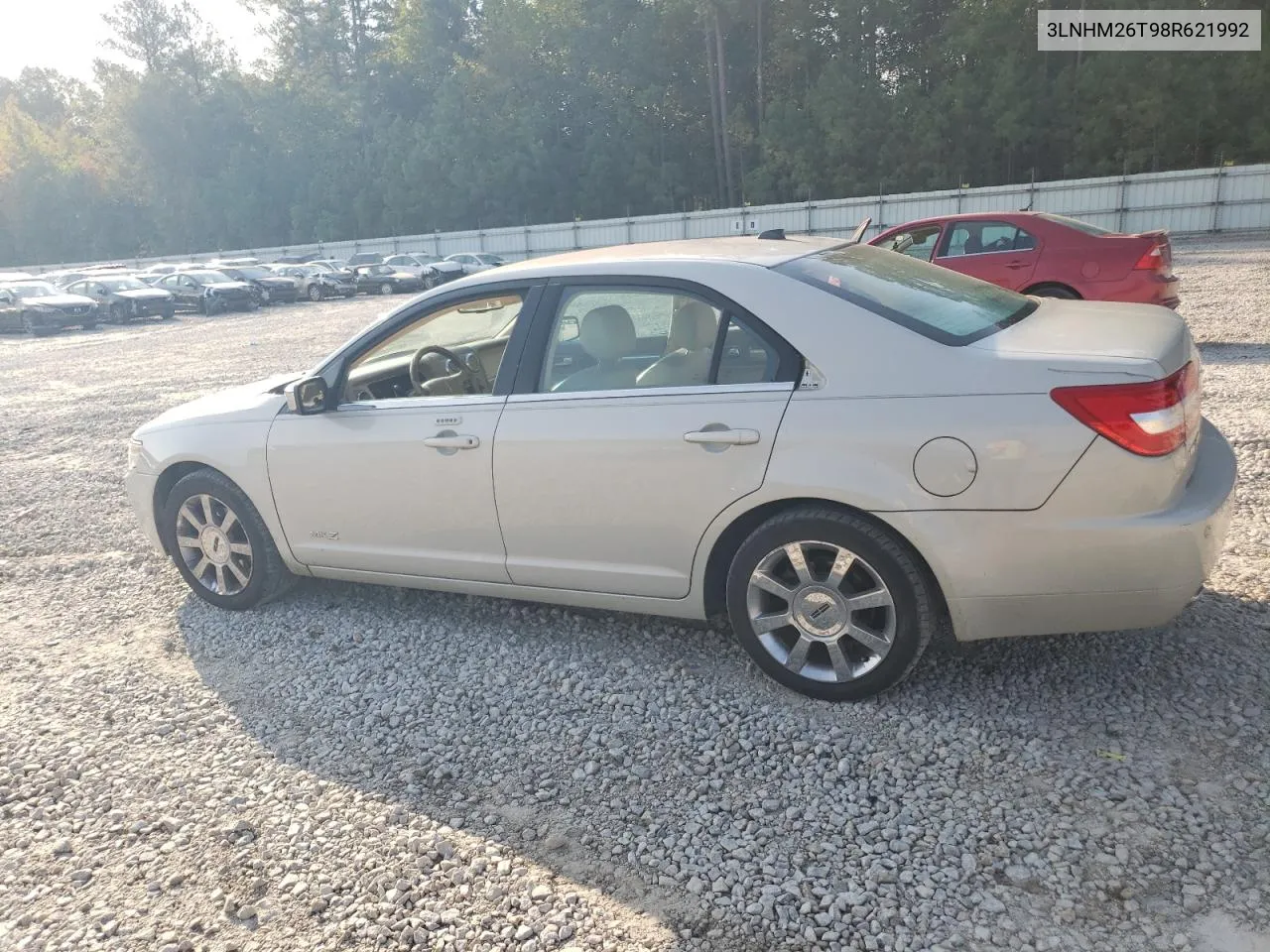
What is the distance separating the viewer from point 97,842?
9.91 feet

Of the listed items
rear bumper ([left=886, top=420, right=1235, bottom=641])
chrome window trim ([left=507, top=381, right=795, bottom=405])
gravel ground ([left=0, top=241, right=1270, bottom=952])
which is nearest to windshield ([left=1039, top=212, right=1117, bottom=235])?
gravel ground ([left=0, top=241, right=1270, bottom=952])

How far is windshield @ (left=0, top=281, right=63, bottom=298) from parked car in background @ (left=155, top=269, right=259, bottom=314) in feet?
Result: 9.31

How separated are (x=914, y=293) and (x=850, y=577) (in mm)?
1187

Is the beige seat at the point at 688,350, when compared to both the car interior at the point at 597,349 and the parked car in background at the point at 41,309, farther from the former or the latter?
the parked car in background at the point at 41,309

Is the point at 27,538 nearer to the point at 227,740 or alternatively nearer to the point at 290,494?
the point at 290,494

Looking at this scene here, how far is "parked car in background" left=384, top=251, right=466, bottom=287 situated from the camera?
32.0 m

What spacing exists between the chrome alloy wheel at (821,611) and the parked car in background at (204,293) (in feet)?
91.6

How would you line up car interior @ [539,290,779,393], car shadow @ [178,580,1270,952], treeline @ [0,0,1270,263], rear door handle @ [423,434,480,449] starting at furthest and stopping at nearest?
treeline @ [0,0,1270,263], rear door handle @ [423,434,480,449], car interior @ [539,290,779,393], car shadow @ [178,580,1270,952]

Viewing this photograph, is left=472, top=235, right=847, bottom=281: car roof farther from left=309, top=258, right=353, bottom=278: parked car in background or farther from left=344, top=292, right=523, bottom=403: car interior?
left=309, top=258, right=353, bottom=278: parked car in background

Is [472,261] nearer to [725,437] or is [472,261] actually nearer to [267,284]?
[267,284]

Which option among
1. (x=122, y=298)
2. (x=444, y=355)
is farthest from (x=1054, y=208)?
(x=444, y=355)

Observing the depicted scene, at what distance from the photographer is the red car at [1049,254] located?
8.89m

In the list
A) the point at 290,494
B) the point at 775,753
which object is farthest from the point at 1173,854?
the point at 290,494

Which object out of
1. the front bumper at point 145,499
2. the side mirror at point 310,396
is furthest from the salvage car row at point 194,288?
the side mirror at point 310,396
